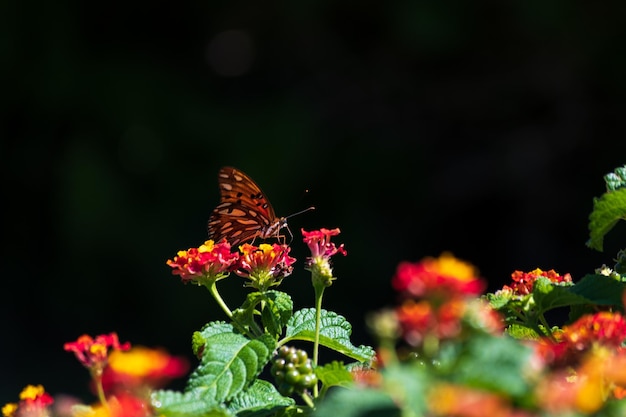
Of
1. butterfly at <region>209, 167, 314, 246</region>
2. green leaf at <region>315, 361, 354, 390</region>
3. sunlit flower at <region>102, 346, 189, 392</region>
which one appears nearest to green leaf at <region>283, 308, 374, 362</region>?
green leaf at <region>315, 361, 354, 390</region>

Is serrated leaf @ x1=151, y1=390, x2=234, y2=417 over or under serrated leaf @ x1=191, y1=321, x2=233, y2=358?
over

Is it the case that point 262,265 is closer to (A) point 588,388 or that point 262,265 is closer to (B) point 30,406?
(B) point 30,406

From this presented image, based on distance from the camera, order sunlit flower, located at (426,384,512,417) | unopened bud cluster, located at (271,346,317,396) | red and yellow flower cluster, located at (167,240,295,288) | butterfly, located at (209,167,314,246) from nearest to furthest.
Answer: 1. sunlit flower, located at (426,384,512,417)
2. unopened bud cluster, located at (271,346,317,396)
3. red and yellow flower cluster, located at (167,240,295,288)
4. butterfly, located at (209,167,314,246)

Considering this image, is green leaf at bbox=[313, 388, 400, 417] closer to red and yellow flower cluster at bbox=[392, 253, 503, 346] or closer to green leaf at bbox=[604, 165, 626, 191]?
red and yellow flower cluster at bbox=[392, 253, 503, 346]

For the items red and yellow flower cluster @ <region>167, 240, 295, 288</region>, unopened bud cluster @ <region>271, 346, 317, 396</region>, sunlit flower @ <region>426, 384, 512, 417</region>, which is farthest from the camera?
red and yellow flower cluster @ <region>167, 240, 295, 288</region>

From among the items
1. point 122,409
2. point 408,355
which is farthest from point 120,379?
point 408,355

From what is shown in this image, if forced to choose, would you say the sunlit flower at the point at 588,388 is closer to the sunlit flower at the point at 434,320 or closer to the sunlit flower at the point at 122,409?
the sunlit flower at the point at 434,320

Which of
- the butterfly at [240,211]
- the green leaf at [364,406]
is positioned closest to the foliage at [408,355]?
the green leaf at [364,406]
